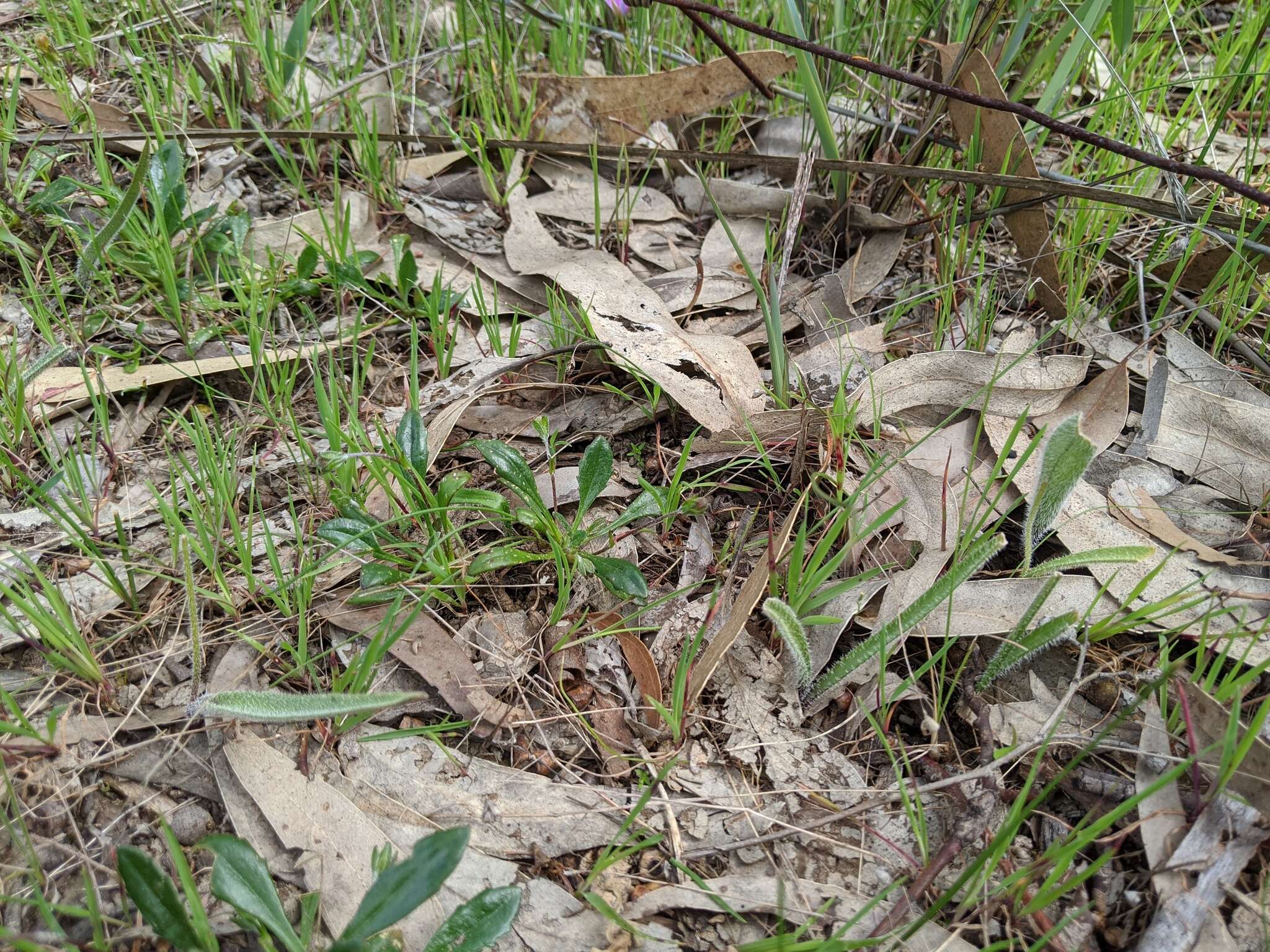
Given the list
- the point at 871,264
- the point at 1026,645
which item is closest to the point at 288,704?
the point at 1026,645

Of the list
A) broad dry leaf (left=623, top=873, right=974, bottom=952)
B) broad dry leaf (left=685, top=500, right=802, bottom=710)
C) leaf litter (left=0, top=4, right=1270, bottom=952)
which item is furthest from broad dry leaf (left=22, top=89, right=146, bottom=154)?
broad dry leaf (left=623, top=873, right=974, bottom=952)

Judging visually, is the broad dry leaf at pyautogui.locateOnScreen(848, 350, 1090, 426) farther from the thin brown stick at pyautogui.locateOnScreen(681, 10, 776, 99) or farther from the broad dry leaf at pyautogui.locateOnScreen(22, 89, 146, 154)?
the broad dry leaf at pyautogui.locateOnScreen(22, 89, 146, 154)

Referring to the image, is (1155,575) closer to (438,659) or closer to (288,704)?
(438,659)

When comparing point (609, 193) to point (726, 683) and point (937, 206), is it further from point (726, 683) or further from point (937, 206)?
point (726, 683)

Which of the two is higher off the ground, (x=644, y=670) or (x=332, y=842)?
(x=644, y=670)

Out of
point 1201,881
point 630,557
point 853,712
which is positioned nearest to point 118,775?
point 630,557

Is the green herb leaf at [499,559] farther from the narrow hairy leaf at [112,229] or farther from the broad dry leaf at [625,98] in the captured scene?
the broad dry leaf at [625,98]
